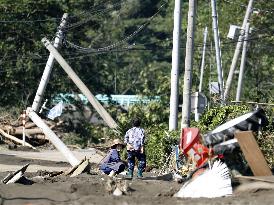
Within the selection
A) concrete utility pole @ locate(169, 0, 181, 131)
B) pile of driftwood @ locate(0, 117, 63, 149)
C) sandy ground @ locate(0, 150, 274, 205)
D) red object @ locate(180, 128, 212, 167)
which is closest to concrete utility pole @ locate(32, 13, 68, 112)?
pile of driftwood @ locate(0, 117, 63, 149)

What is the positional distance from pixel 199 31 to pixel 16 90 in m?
17.9

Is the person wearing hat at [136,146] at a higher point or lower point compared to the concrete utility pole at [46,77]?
lower

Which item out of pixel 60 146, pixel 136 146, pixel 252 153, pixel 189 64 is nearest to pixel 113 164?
pixel 136 146

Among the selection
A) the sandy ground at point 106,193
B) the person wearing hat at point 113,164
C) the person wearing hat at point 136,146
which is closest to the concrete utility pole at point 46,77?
the person wearing hat at point 113,164

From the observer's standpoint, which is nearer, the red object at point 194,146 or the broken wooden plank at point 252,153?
the broken wooden plank at point 252,153

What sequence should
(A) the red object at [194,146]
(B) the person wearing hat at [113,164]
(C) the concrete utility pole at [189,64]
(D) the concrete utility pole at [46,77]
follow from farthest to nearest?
(D) the concrete utility pole at [46,77], (C) the concrete utility pole at [189,64], (B) the person wearing hat at [113,164], (A) the red object at [194,146]

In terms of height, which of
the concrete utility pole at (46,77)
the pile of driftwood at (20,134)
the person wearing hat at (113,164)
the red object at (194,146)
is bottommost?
the pile of driftwood at (20,134)

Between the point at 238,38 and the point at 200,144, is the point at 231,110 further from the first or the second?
the point at 238,38

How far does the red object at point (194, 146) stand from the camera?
54.4 ft

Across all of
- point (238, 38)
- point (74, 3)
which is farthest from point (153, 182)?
point (74, 3)

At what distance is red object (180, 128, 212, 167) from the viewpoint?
16.6 meters

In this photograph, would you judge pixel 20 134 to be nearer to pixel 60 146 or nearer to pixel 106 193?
pixel 60 146

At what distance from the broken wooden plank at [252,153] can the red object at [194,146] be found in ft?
4.43

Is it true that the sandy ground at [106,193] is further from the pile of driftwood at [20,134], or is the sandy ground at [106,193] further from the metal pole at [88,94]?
the pile of driftwood at [20,134]
